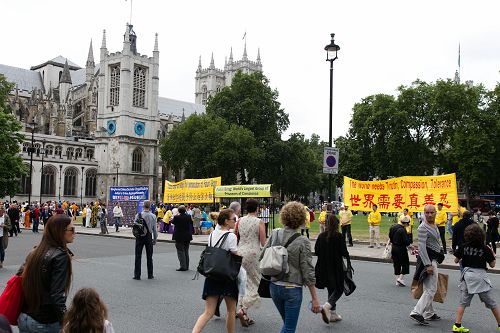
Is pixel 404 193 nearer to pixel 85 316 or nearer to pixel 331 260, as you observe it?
pixel 331 260

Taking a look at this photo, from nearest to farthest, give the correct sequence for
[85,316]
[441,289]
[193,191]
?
[85,316]
[441,289]
[193,191]

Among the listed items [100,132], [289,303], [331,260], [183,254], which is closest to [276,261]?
[289,303]

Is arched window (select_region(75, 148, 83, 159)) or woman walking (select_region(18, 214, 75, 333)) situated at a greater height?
arched window (select_region(75, 148, 83, 159))

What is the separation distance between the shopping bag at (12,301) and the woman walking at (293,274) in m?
2.66

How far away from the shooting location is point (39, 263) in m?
4.12

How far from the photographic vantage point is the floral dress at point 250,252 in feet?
26.2

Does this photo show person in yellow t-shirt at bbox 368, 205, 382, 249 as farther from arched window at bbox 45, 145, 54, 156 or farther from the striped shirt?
arched window at bbox 45, 145, 54, 156

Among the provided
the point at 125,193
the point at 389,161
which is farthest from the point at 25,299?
the point at 389,161

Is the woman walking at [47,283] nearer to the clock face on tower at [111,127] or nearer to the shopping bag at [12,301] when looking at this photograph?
the shopping bag at [12,301]

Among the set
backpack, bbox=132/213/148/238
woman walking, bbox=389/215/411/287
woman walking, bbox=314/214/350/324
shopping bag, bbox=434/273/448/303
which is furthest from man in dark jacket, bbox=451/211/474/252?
backpack, bbox=132/213/148/238

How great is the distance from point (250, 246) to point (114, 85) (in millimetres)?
68342

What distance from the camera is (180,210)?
562 inches

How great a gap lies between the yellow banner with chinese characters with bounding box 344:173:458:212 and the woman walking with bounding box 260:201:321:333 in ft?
50.0

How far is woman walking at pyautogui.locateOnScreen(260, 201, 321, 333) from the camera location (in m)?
5.52
